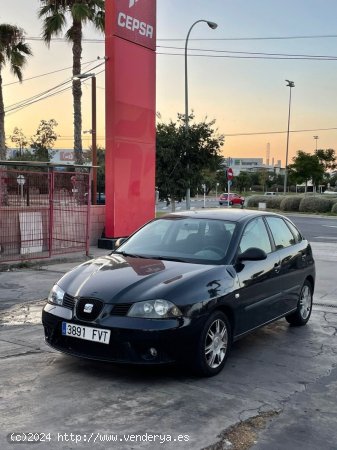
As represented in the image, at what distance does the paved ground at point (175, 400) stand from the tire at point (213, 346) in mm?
113

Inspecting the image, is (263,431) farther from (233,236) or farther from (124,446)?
(233,236)

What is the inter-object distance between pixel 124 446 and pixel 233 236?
2.72 metres

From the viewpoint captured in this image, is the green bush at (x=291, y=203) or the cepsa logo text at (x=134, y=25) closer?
the cepsa logo text at (x=134, y=25)

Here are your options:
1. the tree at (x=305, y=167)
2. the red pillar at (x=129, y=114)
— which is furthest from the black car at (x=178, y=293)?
the tree at (x=305, y=167)

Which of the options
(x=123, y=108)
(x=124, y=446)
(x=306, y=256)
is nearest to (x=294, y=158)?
(x=123, y=108)

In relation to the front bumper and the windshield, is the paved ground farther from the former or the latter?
the windshield

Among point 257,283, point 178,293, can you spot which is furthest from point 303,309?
point 178,293

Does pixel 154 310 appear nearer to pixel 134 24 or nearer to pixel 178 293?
pixel 178 293

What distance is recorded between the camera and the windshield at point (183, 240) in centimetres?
540

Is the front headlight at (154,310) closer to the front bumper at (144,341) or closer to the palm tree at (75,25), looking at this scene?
the front bumper at (144,341)

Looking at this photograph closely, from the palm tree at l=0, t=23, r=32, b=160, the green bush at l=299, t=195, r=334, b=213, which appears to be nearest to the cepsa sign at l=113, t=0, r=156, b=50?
the palm tree at l=0, t=23, r=32, b=160

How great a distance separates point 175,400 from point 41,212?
8.62 metres

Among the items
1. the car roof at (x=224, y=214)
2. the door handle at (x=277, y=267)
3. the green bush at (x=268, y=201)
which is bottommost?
the green bush at (x=268, y=201)

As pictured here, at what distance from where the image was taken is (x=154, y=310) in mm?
4402
